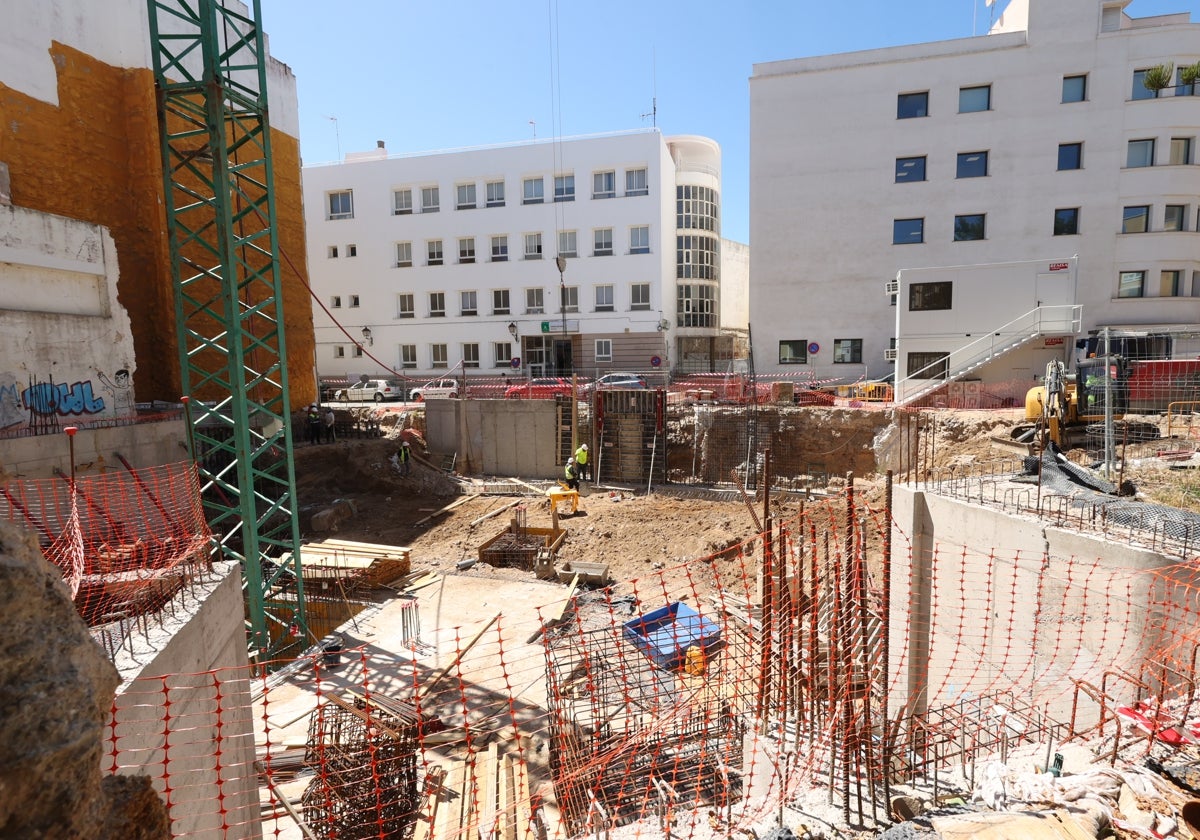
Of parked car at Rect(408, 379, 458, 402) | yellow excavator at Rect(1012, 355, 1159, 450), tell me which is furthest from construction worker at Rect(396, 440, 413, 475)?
yellow excavator at Rect(1012, 355, 1159, 450)

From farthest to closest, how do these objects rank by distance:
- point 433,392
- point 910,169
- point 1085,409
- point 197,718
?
point 433,392, point 910,169, point 1085,409, point 197,718

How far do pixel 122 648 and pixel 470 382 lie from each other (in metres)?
28.8

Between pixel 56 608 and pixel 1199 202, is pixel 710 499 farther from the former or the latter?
pixel 1199 202

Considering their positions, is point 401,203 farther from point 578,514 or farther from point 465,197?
point 578,514

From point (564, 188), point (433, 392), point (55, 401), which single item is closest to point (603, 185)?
point (564, 188)

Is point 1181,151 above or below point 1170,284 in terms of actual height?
above

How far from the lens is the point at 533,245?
32812 millimetres

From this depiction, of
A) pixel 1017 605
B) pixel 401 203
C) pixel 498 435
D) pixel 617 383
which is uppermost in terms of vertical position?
pixel 401 203

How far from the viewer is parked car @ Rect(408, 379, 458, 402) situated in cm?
2495

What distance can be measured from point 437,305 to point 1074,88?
30.4 m

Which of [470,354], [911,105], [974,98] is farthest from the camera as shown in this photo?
[470,354]

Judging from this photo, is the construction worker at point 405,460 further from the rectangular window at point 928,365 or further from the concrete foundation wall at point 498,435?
the rectangular window at point 928,365

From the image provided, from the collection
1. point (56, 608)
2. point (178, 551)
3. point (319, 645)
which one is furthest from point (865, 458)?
point (56, 608)

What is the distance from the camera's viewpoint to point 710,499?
19.1 m
